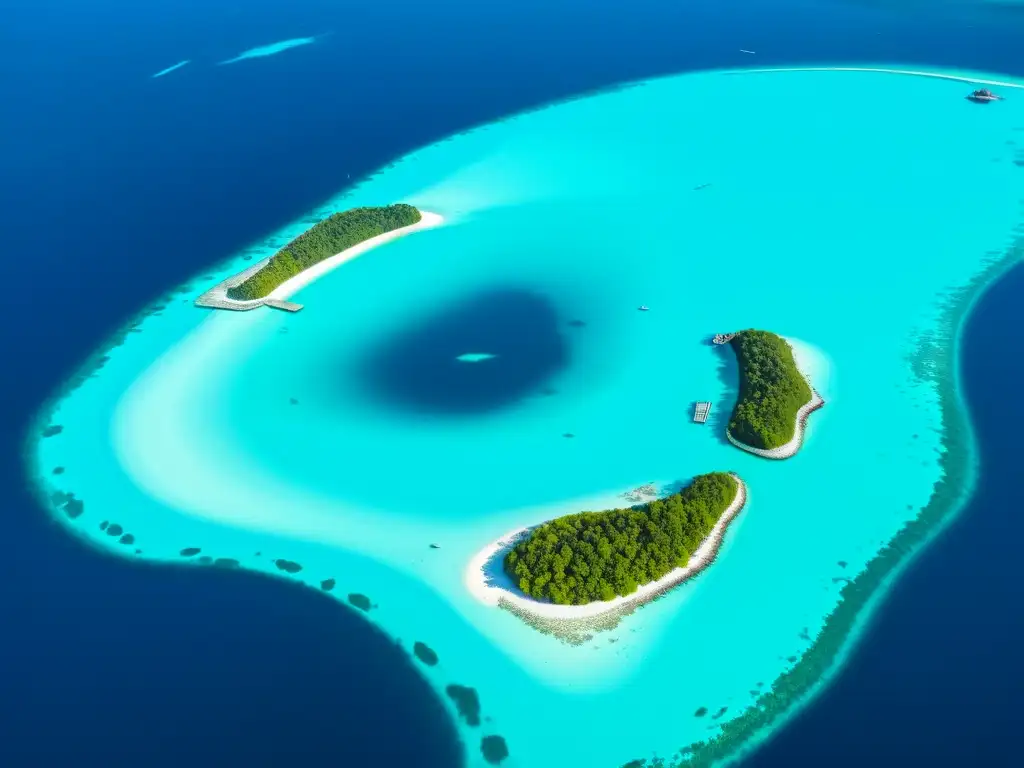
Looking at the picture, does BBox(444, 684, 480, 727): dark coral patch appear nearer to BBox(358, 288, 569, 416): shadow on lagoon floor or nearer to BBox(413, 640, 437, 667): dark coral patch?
BBox(413, 640, 437, 667): dark coral patch

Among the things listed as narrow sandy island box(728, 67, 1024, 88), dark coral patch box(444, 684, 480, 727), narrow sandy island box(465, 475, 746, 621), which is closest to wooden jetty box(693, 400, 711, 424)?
narrow sandy island box(465, 475, 746, 621)

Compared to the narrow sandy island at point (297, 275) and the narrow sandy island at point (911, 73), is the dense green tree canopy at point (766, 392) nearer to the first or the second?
the narrow sandy island at point (297, 275)

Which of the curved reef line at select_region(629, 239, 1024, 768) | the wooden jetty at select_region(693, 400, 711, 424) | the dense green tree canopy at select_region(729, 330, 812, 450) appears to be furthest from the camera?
the wooden jetty at select_region(693, 400, 711, 424)

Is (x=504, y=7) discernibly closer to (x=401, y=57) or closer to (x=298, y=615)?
(x=401, y=57)

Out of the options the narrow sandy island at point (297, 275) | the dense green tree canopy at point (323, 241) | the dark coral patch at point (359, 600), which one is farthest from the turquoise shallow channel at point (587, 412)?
the dense green tree canopy at point (323, 241)

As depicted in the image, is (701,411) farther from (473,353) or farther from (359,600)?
(359,600)

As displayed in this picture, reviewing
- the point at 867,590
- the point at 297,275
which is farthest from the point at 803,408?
the point at 297,275
